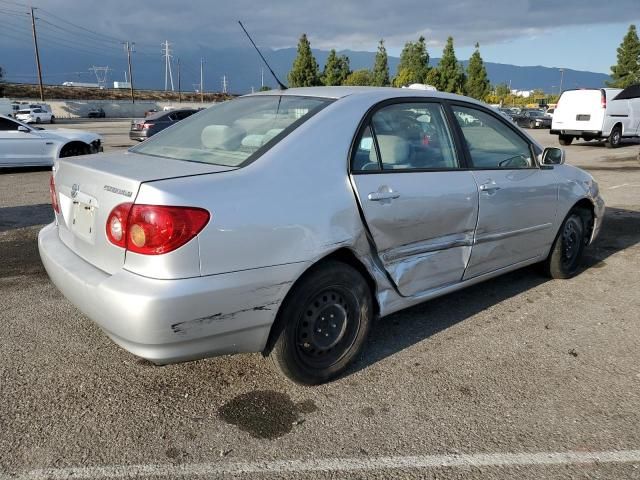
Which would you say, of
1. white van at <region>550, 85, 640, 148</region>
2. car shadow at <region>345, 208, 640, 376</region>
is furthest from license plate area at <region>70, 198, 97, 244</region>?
white van at <region>550, 85, 640, 148</region>

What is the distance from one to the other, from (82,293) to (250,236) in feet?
2.91

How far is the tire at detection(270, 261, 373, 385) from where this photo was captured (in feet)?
8.89

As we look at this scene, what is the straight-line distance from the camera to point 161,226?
2.30 metres

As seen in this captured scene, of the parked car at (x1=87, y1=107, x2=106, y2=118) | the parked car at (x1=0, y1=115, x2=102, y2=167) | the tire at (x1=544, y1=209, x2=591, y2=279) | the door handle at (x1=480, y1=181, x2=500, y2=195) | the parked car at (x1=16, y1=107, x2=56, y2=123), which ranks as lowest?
the parked car at (x1=87, y1=107, x2=106, y2=118)

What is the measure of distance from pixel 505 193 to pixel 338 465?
2.27 meters

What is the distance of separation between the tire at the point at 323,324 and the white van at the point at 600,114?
18.4 m

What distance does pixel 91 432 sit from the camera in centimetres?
252

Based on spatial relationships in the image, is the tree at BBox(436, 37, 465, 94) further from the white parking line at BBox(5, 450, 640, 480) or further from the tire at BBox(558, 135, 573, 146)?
the white parking line at BBox(5, 450, 640, 480)

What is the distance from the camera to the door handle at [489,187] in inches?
140

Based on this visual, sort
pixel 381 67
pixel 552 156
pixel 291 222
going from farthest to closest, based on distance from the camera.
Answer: pixel 381 67, pixel 552 156, pixel 291 222

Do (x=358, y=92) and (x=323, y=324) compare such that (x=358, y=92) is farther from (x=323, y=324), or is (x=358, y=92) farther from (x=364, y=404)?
(x=364, y=404)

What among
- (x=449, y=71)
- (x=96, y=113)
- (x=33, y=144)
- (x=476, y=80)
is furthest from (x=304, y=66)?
(x=33, y=144)

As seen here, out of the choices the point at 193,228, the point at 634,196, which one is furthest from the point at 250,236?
the point at 634,196

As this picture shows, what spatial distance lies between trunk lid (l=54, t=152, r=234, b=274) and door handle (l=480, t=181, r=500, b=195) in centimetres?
179
